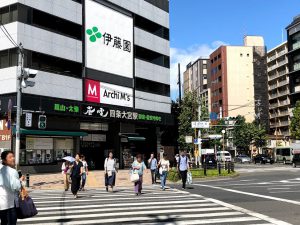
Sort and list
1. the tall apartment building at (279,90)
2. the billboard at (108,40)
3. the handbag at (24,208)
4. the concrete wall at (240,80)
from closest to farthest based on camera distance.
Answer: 1. the handbag at (24,208)
2. the billboard at (108,40)
3. the tall apartment building at (279,90)
4. the concrete wall at (240,80)

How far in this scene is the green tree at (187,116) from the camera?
2108 inches

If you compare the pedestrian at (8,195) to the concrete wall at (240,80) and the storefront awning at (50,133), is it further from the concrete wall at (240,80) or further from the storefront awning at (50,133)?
the concrete wall at (240,80)

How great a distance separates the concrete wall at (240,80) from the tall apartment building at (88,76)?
55.6m

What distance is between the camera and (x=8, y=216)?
658cm

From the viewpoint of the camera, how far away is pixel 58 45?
37562 millimetres

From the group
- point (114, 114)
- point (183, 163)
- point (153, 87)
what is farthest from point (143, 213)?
point (153, 87)

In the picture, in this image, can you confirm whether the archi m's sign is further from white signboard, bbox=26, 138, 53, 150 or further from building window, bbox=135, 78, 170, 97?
white signboard, bbox=26, 138, 53, 150

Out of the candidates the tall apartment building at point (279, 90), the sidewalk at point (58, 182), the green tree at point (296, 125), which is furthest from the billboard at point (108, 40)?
the tall apartment building at point (279, 90)

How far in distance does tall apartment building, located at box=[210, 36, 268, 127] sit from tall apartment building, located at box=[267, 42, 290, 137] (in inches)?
167

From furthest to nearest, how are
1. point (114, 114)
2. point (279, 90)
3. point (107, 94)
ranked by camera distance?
point (279, 90) → point (114, 114) → point (107, 94)

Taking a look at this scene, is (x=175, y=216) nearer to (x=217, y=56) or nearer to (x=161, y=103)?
(x=161, y=103)

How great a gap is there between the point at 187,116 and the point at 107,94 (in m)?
14.6

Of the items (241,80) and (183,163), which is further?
(241,80)

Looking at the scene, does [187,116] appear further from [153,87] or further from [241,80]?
[241,80]
